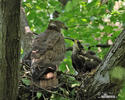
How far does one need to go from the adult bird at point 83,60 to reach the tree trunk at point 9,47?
2.60m

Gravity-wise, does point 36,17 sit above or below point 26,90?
above

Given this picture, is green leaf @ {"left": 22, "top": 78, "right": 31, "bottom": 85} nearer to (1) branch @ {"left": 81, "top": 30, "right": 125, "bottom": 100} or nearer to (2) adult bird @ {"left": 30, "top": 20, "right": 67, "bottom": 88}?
(2) adult bird @ {"left": 30, "top": 20, "right": 67, "bottom": 88}

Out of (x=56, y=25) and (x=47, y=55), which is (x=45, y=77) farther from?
(x=56, y=25)

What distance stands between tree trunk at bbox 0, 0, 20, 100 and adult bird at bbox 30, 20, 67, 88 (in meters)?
0.98

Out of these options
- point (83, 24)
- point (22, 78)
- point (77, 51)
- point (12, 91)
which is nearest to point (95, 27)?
point (83, 24)

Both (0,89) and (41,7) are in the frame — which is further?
(41,7)

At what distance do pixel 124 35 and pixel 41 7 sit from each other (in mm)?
3890

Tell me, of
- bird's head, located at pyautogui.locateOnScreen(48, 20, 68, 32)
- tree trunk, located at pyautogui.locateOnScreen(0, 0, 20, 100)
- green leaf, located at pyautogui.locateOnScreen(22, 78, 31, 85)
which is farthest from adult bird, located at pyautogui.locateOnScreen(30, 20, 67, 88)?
tree trunk, located at pyautogui.locateOnScreen(0, 0, 20, 100)

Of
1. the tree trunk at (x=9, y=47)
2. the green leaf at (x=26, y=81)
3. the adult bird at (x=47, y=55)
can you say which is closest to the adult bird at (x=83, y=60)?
the adult bird at (x=47, y=55)

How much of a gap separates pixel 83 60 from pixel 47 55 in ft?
3.81

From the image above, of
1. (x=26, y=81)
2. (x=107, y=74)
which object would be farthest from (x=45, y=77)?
(x=107, y=74)

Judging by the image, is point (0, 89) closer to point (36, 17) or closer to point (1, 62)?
point (1, 62)

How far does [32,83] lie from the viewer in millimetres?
3832

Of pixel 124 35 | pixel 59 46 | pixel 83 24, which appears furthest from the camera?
pixel 83 24
